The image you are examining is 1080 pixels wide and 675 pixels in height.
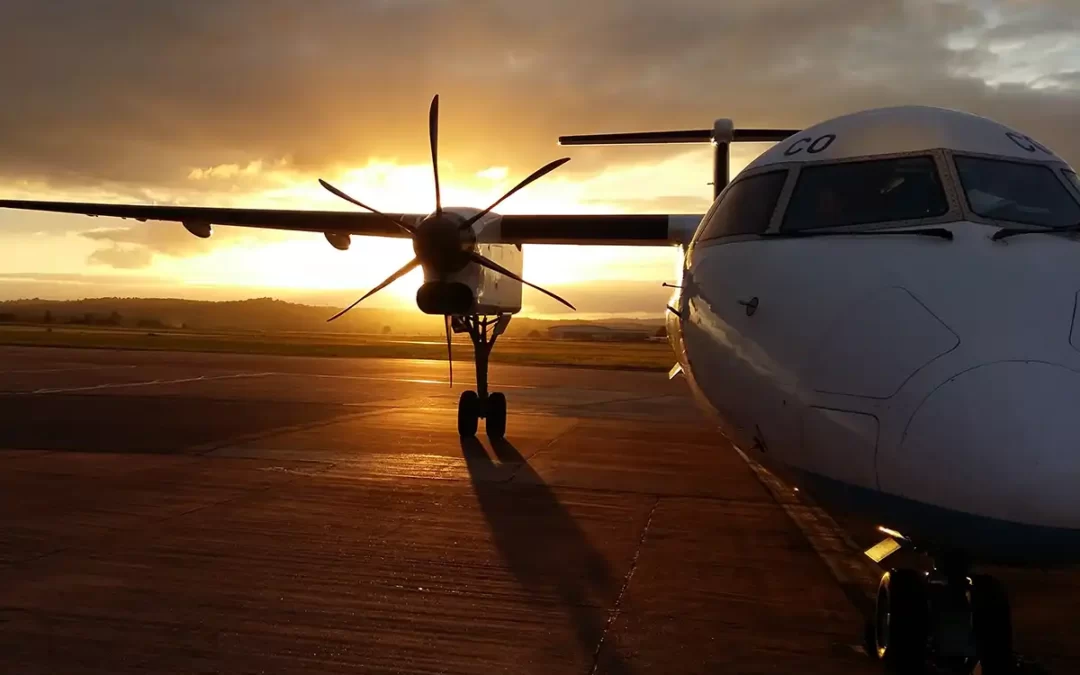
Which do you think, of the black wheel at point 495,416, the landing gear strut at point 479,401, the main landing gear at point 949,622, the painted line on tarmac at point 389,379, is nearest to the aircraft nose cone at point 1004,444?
the main landing gear at point 949,622

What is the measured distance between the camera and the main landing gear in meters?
4.02

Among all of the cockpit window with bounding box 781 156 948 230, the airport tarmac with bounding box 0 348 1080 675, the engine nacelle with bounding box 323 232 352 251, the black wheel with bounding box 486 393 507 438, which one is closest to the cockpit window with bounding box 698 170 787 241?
the cockpit window with bounding box 781 156 948 230

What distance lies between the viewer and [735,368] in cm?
450

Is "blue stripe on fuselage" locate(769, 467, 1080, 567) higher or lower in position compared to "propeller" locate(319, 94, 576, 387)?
lower

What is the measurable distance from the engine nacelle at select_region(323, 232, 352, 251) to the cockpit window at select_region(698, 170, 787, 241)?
1131 centimetres

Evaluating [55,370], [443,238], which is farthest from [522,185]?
[55,370]

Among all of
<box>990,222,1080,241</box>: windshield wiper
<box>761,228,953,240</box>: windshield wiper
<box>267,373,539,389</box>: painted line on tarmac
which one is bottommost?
<box>267,373,539,389</box>: painted line on tarmac

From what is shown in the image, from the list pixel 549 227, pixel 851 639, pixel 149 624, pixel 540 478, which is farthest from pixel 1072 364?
pixel 549 227

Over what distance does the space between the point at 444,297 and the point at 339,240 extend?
178 inches

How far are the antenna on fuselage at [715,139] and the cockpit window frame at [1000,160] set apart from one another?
8705 millimetres

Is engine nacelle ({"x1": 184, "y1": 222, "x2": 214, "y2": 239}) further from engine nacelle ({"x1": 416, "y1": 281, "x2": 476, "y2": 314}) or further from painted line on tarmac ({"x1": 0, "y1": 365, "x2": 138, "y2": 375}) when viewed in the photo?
painted line on tarmac ({"x1": 0, "y1": 365, "x2": 138, "y2": 375})

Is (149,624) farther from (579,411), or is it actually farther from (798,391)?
(579,411)

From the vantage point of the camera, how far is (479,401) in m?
14.1

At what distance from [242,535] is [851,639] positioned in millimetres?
4861
